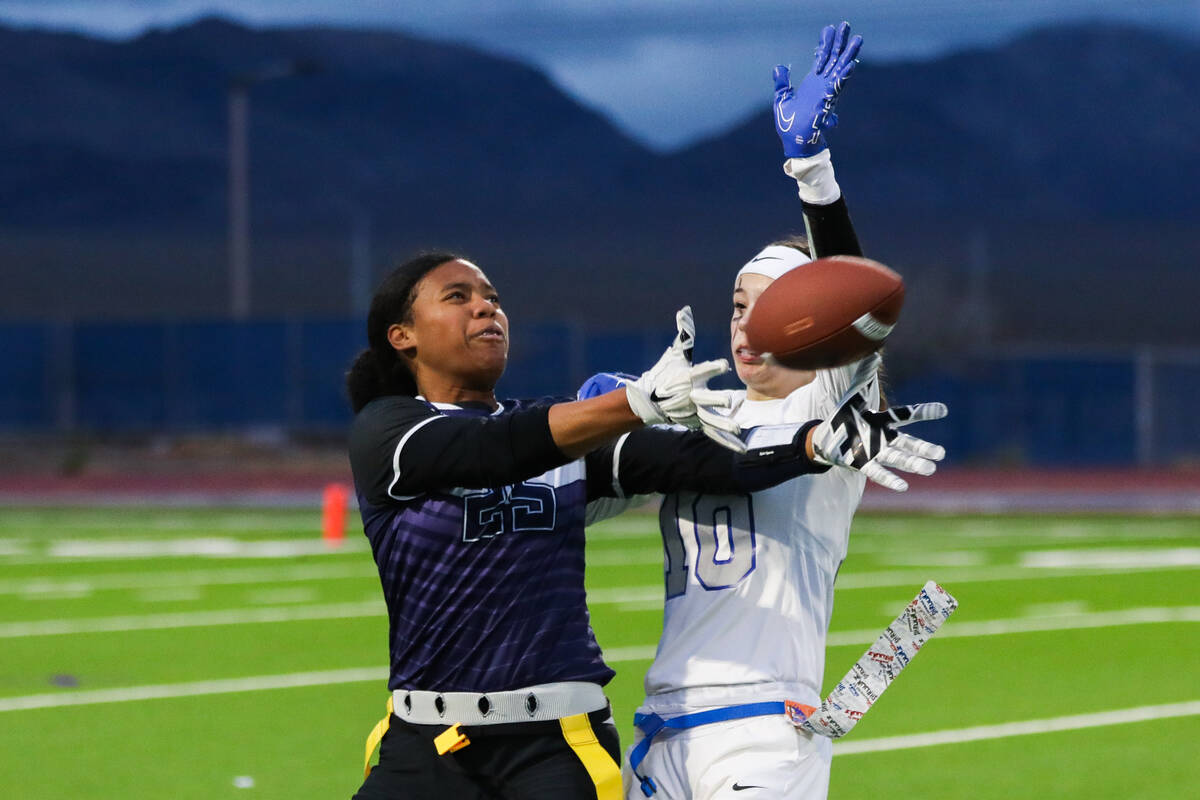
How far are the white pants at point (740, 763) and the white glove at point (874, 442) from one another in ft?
2.48

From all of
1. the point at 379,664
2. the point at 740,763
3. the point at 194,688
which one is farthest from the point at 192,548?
the point at 740,763

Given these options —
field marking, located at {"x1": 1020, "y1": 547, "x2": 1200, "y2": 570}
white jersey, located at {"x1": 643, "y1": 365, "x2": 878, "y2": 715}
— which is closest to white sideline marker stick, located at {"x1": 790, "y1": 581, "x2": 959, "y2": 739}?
white jersey, located at {"x1": 643, "y1": 365, "x2": 878, "y2": 715}

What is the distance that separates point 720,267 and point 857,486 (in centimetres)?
8980

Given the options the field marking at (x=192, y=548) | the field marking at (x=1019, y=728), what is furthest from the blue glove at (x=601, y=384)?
the field marking at (x=192, y=548)

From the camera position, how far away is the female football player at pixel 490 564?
4.85m

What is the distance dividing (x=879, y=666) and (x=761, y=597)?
0.32m

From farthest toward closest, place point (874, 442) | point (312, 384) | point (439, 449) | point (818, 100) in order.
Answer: point (312, 384), point (818, 100), point (439, 449), point (874, 442)

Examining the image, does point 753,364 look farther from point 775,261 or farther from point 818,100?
point 818,100

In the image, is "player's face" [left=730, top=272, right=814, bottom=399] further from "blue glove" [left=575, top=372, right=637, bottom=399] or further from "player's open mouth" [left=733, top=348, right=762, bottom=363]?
"blue glove" [left=575, top=372, right=637, bottom=399]

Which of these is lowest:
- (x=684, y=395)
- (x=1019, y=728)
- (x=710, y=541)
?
(x=1019, y=728)

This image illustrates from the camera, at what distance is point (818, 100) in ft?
16.6

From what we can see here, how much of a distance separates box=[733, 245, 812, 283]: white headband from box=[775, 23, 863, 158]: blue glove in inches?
10.4

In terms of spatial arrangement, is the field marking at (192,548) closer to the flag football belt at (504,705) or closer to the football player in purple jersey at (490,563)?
the football player in purple jersey at (490,563)

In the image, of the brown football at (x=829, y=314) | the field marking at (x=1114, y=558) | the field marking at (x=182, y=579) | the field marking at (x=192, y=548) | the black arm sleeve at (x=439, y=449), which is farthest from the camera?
the field marking at (x=192, y=548)
